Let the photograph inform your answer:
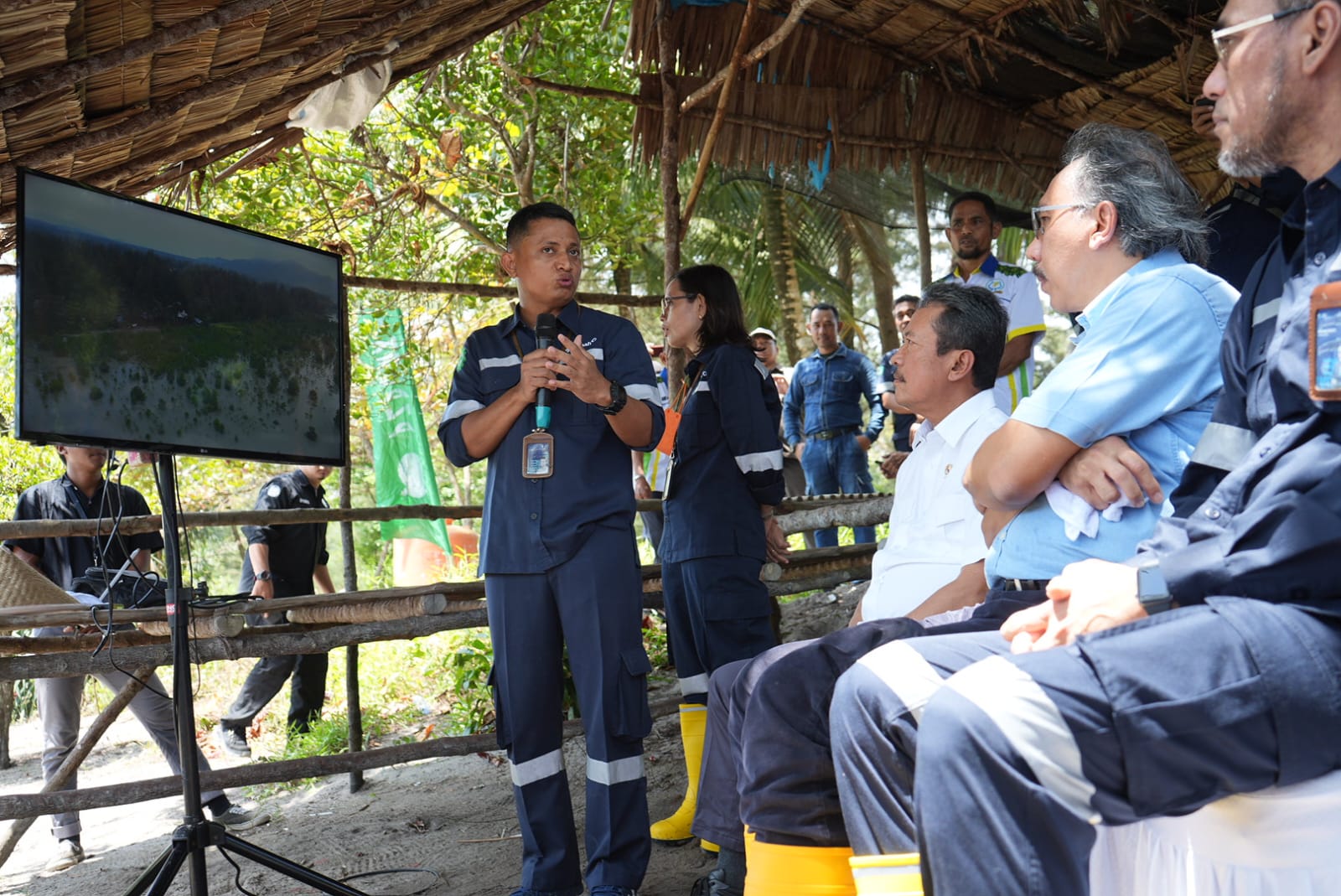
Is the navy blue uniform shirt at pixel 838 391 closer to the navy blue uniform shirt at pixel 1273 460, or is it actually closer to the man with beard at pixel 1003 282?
the man with beard at pixel 1003 282

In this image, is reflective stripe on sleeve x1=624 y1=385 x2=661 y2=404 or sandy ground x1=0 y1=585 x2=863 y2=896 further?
sandy ground x1=0 y1=585 x2=863 y2=896

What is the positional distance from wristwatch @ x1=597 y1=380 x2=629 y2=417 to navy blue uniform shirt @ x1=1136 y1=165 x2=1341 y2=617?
1.78 meters

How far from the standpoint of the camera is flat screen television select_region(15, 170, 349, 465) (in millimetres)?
2656

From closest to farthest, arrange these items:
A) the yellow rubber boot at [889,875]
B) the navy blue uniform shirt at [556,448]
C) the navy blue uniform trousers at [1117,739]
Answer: the navy blue uniform trousers at [1117,739], the yellow rubber boot at [889,875], the navy blue uniform shirt at [556,448]

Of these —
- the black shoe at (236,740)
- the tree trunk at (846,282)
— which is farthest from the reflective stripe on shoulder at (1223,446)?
the tree trunk at (846,282)

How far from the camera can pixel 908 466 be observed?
10.2ft

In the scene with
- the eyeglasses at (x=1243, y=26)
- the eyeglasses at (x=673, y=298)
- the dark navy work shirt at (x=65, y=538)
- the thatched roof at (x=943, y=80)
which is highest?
the thatched roof at (x=943, y=80)

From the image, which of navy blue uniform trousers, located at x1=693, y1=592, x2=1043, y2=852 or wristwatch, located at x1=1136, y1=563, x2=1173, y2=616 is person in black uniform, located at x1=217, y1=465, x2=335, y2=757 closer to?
navy blue uniform trousers, located at x1=693, y1=592, x2=1043, y2=852

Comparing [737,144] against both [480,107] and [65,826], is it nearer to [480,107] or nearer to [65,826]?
[480,107]

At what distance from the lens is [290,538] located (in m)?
7.17

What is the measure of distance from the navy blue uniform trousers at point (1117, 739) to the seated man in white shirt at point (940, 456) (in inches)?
46.5

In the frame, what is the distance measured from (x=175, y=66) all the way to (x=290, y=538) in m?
4.28

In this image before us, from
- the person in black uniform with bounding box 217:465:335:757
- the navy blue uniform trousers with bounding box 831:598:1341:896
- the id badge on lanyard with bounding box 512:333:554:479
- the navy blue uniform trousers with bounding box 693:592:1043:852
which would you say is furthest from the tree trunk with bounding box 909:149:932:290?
the navy blue uniform trousers with bounding box 831:598:1341:896

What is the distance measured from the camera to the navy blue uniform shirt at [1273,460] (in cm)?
153
